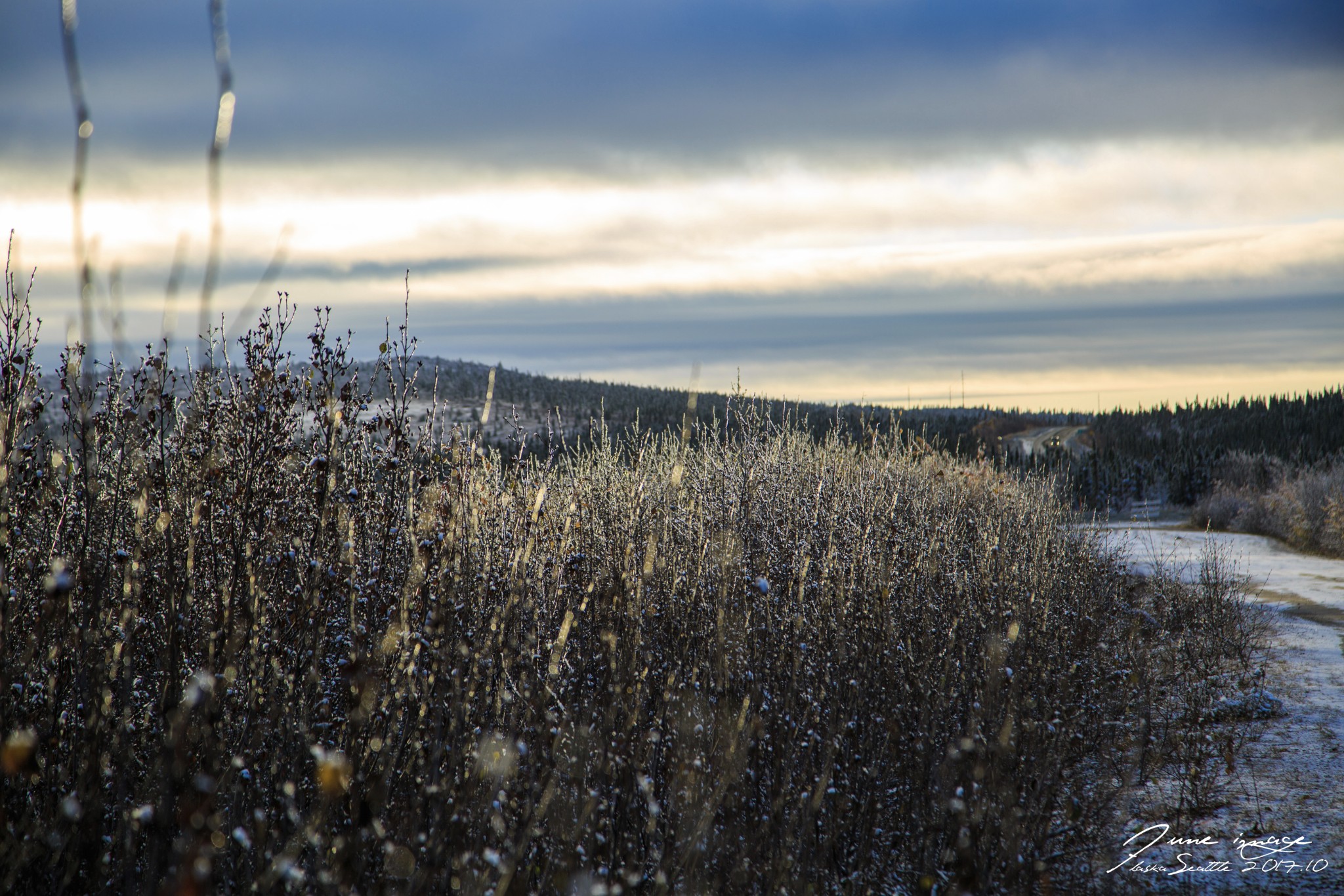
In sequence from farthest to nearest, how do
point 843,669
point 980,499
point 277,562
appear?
point 980,499 → point 843,669 → point 277,562

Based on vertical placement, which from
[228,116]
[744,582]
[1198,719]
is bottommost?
[1198,719]

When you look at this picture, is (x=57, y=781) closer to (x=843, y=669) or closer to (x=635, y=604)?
(x=635, y=604)

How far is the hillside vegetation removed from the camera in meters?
2.85

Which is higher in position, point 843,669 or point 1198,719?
point 843,669

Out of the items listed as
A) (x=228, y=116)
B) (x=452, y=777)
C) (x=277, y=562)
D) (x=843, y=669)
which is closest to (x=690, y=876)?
(x=452, y=777)

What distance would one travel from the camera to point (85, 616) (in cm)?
300

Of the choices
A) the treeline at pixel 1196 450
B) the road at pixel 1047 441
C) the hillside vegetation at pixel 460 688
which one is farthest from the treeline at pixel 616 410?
the hillside vegetation at pixel 460 688

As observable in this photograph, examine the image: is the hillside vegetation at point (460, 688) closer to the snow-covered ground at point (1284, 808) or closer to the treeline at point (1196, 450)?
the snow-covered ground at point (1284, 808)

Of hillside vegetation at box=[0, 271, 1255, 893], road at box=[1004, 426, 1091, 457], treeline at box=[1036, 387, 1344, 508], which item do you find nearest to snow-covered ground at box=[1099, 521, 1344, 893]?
hillside vegetation at box=[0, 271, 1255, 893]

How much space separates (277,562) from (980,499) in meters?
13.0
